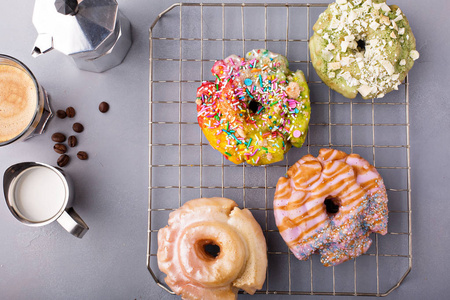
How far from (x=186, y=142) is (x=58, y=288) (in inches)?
38.2

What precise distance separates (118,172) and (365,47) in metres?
1.32

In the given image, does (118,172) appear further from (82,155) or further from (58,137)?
(58,137)

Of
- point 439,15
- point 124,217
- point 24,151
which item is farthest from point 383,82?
point 24,151

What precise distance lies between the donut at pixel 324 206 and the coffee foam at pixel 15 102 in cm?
119

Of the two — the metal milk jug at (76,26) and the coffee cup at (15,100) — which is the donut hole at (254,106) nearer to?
the metal milk jug at (76,26)

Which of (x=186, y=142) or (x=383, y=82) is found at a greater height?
(x=383, y=82)

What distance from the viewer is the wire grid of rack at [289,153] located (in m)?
1.91

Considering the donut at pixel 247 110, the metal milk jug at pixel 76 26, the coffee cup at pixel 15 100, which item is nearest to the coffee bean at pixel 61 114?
the coffee cup at pixel 15 100

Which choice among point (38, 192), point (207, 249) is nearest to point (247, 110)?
point (207, 249)

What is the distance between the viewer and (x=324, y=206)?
174cm

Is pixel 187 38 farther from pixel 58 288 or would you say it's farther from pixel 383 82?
pixel 58 288

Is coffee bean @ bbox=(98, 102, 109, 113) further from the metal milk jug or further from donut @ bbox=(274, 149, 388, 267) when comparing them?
donut @ bbox=(274, 149, 388, 267)

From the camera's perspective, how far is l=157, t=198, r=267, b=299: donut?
1649 mm

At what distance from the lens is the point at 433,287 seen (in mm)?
1924
